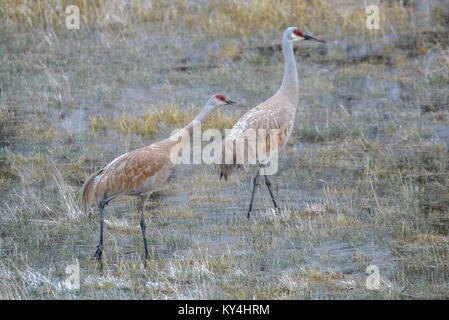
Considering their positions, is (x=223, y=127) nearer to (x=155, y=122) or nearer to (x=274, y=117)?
(x=155, y=122)

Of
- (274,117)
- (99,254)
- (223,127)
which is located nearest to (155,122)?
(223,127)

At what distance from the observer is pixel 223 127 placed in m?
9.98

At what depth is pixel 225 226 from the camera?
7.34 meters

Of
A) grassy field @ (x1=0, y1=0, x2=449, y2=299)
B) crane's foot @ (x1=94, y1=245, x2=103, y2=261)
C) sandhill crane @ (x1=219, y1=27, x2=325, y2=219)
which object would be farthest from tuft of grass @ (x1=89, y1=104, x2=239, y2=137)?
crane's foot @ (x1=94, y1=245, x2=103, y2=261)

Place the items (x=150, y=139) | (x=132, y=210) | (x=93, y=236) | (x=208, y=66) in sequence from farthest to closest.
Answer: (x=208, y=66) → (x=150, y=139) → (x=132, y=210) → (x=93, y=236)

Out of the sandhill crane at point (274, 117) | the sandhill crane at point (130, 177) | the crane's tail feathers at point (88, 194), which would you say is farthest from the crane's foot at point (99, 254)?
the sandhill crane at point (274, 117)

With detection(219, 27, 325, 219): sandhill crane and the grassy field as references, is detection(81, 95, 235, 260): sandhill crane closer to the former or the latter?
the grassy field

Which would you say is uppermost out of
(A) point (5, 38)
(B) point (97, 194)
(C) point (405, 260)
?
(A) point (5, 38)

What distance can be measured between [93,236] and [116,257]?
1.91 feet

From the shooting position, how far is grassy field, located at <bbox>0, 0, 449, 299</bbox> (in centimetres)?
618

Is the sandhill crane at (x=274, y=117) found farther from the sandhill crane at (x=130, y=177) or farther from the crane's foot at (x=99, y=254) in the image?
the crane's foot at (x=99, y=254)

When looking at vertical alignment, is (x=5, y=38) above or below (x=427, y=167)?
above
